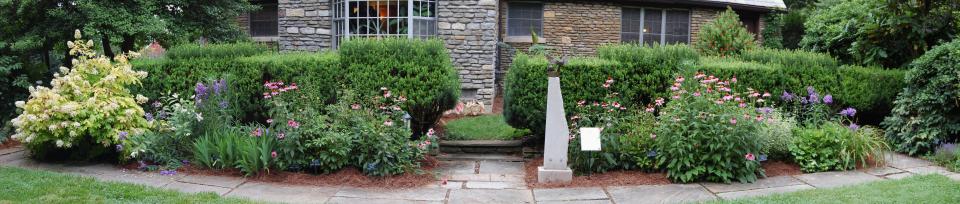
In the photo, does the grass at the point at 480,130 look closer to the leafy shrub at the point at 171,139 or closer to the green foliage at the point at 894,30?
the leafy shrub at the point at 171,139

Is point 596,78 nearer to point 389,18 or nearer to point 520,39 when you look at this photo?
point 389,18

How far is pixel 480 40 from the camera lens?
10938mm

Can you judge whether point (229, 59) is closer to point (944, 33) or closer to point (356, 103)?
point (356, 103)

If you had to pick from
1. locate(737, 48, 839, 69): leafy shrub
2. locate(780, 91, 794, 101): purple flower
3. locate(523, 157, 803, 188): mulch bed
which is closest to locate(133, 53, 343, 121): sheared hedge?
locate(523, 157, 803, 188): mulch bed

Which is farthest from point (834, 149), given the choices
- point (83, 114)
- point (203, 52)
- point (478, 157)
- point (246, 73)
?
point (83, 114)

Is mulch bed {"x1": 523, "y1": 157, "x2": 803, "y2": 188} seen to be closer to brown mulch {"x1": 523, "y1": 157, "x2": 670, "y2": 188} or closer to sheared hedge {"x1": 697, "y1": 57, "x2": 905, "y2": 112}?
brown mulch {"x1": 523, "y1": 157, "x2": 670, "y2": 188}

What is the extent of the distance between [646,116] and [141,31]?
6.64 metres

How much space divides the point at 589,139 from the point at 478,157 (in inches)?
78.3

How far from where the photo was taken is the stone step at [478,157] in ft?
24.8

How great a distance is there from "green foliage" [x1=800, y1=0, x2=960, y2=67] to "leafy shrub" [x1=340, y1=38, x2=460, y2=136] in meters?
5.80

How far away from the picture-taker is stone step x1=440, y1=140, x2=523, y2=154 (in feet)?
26.0

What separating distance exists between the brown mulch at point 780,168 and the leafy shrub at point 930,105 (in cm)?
176

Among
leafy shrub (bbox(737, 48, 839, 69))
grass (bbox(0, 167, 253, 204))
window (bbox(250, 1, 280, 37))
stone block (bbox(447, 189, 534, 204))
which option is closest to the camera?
grass (bbox(0, 167, 253, 204))

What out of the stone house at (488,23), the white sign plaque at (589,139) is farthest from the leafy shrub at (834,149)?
the stone house at (488,23)
